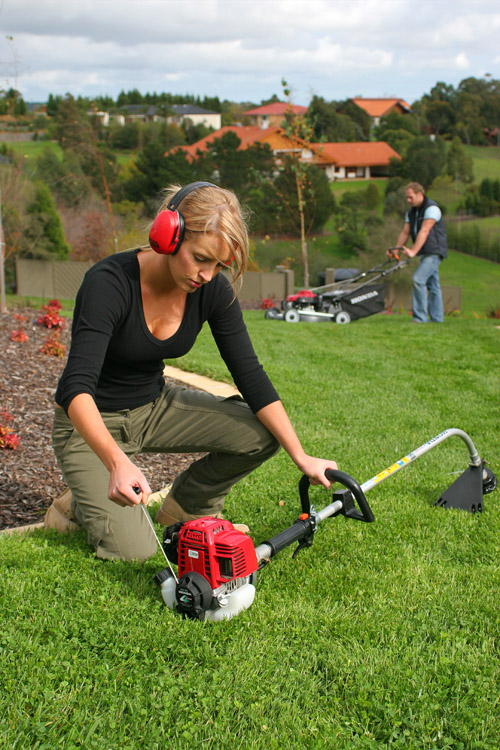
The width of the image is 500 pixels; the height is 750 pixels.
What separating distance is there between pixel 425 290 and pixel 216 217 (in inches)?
300

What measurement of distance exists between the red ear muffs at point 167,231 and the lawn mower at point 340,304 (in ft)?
25.5

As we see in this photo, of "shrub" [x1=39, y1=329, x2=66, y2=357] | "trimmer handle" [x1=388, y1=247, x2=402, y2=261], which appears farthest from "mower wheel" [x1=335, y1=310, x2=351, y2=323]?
"shrub" [x1=39, y1=329, x2=66, y2=357]

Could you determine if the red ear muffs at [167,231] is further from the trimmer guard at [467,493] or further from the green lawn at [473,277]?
the green lawn at [473,277]

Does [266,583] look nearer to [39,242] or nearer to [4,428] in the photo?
[4,428]

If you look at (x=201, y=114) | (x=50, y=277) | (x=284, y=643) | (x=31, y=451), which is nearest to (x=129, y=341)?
(x=284, y=643)

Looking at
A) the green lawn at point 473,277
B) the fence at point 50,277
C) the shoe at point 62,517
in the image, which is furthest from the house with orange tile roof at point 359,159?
the shoe at point 62,517

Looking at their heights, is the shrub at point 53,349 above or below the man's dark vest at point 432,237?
below

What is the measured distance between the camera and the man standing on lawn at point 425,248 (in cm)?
965

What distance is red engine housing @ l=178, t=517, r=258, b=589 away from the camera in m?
2.51

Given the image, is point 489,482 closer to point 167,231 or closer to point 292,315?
point 167,231

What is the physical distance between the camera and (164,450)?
3420mm

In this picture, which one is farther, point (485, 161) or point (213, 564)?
point (485, 161)

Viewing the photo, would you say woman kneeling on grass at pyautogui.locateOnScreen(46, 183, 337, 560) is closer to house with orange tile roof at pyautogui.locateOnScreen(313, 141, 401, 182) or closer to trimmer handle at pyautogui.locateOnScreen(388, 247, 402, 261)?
trimmer handle at pyautogui.locateOnScreen(388, 247, 402, 261)

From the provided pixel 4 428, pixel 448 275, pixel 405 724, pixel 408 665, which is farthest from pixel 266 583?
pixel 448 275
